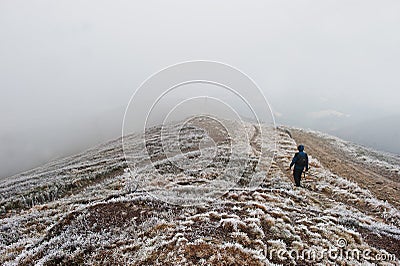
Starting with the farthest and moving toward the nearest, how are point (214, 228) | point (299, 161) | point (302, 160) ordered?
point (299, 161), point (302, 160), point (214, 228)

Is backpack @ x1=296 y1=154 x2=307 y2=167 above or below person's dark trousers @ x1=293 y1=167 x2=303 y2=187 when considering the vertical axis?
above

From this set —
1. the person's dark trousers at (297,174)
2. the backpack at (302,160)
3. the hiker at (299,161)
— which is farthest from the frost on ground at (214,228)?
the backpack at (302,160)

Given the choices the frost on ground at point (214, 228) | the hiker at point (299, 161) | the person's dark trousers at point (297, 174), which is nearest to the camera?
the frost on ground at point (214, 228)

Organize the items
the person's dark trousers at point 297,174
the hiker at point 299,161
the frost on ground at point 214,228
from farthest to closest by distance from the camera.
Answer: the person's dark trousers at point 297,174 → the hiker at point 299,161 → the frost on ground at point 214,228

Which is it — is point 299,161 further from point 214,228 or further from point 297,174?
point 214,228

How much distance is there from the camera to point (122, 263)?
11.0 meters

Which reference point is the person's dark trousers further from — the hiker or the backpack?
the backpack

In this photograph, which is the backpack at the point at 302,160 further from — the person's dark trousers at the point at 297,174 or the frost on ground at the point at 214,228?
the frost on ground at the point at 214,228

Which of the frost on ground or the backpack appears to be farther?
the backpack

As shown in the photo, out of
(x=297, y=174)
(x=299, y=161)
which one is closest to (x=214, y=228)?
(x=299, y=161)

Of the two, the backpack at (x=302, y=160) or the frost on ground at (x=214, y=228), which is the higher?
the backpack at (x=302, y=160)

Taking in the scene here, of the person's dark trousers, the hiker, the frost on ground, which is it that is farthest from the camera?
the person's dark trousers

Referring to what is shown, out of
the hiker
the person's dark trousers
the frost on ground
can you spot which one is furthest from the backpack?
the frost on ground

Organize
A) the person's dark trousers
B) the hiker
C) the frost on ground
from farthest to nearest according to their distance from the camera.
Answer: the person's dark trousers < the hiker < the frost on ground
